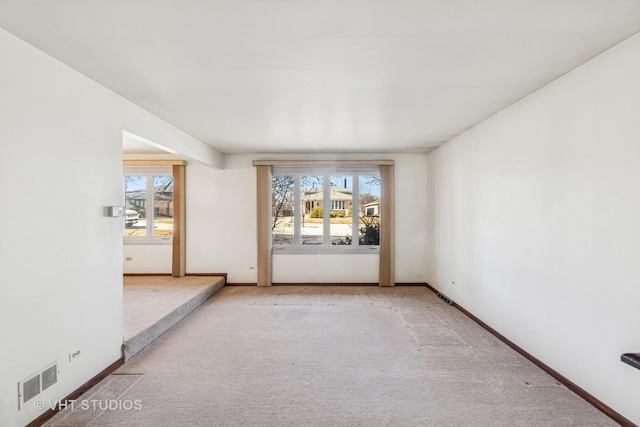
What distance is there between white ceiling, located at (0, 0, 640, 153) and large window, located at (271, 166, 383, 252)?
2.56 meters

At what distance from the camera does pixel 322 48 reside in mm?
1997

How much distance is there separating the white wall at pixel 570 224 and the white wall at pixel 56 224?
367 cm

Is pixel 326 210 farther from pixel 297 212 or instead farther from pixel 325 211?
pixel 297 212

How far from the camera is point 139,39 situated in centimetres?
190

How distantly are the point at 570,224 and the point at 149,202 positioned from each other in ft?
20.5

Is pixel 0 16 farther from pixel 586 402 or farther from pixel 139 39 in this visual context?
pixel 586 402

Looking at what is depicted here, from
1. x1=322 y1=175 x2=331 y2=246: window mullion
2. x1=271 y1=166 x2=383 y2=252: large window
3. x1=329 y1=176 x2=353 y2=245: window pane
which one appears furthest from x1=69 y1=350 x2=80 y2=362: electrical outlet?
x1=329 y1=176 x2=353 y2=245: window pane

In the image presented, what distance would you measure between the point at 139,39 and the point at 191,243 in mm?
4346

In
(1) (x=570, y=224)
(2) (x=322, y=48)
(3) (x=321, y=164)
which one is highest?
(2) (x=322, y=48)

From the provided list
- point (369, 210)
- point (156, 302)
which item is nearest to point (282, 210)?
point (369, 210)

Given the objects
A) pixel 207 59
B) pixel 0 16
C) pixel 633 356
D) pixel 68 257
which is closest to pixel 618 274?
pixel 633 356

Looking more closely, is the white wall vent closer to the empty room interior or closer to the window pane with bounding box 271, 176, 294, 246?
the empty room interior

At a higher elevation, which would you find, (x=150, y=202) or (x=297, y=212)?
(x=150, y=202)

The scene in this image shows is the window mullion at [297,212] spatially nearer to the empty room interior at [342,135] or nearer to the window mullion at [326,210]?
the window mullion at [326,210]
